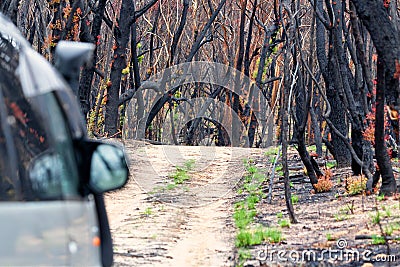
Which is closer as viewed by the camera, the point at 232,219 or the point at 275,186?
the point at 232,219

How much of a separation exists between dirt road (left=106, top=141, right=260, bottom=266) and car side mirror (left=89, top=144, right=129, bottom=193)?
4330 mm

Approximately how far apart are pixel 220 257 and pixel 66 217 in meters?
5.44

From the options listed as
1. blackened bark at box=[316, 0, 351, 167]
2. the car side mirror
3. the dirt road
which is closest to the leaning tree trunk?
the dirt road

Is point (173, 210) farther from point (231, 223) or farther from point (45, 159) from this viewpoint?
point (45, 159)

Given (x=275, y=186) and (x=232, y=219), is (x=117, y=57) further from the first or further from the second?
(x=232, y=219)

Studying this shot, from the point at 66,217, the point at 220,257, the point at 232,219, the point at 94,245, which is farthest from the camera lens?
the point at 232,219

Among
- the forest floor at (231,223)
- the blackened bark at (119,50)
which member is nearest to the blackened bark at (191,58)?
the blackened bark at (119,50)

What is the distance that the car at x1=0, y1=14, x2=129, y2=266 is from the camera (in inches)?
80.6

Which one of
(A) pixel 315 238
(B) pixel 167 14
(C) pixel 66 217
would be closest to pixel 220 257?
(A) pixel 315 238

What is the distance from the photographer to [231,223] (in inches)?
406

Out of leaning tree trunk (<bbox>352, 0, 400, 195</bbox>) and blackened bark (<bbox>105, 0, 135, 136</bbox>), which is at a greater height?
blackened bark (<bbox>105, 0, 135, 136</bbox>)

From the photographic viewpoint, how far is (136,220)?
10.2 meters

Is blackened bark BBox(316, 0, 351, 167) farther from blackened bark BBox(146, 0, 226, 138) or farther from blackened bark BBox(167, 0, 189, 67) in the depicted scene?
blackened bark BBox(146, 0, 226, 138)

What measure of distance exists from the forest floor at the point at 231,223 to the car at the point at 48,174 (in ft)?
13.3
